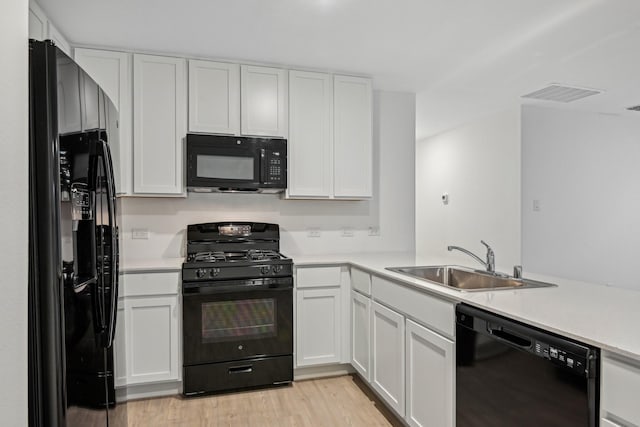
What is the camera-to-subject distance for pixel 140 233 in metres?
3.12

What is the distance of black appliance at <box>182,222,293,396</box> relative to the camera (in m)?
2.68

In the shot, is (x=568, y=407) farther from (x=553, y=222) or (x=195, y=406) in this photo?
(x=553, y=222)

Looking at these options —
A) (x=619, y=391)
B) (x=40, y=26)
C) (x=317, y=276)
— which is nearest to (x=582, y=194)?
(x=317, y=276)

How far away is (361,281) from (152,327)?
1.42 m

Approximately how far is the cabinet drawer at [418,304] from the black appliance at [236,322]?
2.32 feet

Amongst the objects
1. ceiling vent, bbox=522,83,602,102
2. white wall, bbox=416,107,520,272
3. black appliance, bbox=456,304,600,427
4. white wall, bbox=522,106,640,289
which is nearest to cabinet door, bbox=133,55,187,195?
black appliance, bbox=456,304,600,427

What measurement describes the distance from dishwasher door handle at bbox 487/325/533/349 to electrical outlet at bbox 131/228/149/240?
2540 millimetres

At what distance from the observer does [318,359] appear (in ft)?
9.82

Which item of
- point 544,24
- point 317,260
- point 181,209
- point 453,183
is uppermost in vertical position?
point 544,24

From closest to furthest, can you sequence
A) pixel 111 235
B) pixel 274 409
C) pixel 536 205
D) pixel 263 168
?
pixel 111 235 → pixel 274 409 → pixel 263 168 → pixel 536 205

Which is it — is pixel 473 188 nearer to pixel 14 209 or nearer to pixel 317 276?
pixel 317 276

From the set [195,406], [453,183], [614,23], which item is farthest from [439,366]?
[453,183]

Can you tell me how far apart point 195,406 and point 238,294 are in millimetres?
755

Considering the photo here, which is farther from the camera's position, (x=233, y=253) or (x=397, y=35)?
(x=233, y=253)
